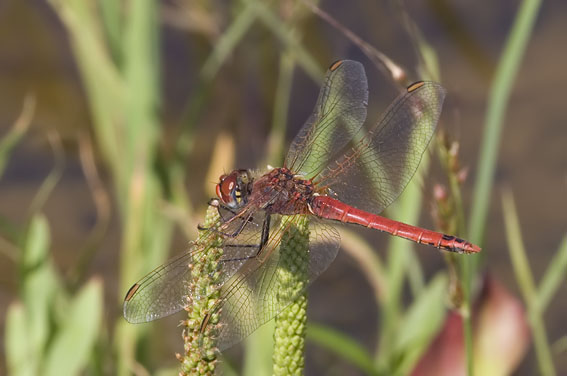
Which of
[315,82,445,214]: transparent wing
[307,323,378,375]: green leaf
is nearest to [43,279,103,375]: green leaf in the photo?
[307,323,378,375]: green leaf

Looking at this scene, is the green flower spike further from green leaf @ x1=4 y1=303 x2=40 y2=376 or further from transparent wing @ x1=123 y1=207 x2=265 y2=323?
green leaf @ x1=4 y1=303 x2=40 y2=376

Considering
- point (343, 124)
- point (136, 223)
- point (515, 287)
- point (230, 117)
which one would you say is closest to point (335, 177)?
point (343, 124)

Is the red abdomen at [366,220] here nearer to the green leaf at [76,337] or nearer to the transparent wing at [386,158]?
the transparent wing at [386,158]

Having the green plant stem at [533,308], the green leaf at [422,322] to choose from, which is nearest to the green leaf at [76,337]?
the green leaf at [422,322]

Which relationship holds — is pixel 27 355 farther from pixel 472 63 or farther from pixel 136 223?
pixel 472 63

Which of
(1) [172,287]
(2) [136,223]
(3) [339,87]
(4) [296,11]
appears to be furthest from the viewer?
(4) [296,11]

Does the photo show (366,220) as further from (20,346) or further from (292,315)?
(20,346)
